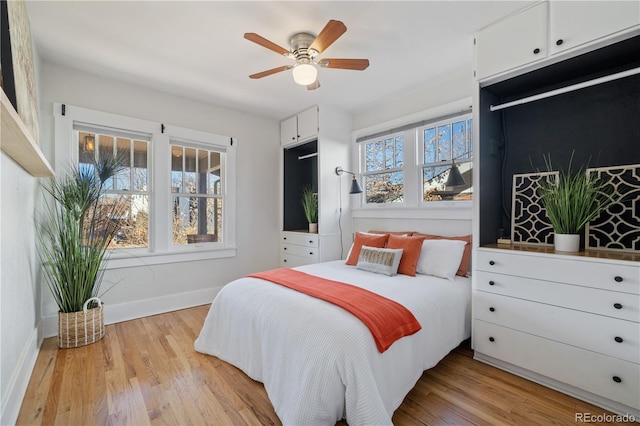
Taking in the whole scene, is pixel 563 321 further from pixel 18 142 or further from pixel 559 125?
pixel 18 142

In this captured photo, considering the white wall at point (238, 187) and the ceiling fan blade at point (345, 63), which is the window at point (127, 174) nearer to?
the white wall at point (238, 187)

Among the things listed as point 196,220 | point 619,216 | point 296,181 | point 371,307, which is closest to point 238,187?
point 196,220

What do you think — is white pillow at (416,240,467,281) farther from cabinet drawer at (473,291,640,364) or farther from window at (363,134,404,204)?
window at (363,134,404,204)

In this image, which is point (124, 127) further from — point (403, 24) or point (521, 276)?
point (521, 276)

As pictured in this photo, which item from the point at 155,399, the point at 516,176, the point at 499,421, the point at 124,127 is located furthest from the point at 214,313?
the point at 516,176

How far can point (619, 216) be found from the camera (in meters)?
2.01

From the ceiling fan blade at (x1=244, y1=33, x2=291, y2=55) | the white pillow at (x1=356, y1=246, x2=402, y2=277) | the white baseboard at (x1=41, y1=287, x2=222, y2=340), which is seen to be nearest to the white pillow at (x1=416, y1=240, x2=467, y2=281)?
the white pillow at (x1=356, y1=246, x2=402, y2=277)

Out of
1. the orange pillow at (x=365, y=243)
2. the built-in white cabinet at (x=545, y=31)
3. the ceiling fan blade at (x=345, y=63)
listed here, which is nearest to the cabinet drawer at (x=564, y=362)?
the orange pillow at (x=365, y=243)

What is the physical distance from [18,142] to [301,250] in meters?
2.98

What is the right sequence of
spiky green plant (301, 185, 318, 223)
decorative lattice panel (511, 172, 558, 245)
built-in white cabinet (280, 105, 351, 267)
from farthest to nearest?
spiky green plant (301, 185, 318, 223) < built-in white cabinet (280, 105, 351, 267) < decorative lattice panel (511, 172, 558, 245)

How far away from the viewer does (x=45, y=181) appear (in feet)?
8.63

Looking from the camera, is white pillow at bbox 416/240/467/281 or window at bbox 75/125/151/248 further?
window at bbox 75/125/151/248

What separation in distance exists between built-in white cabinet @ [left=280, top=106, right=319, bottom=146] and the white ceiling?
20.1 inches

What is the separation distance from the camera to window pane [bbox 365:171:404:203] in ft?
11.7
